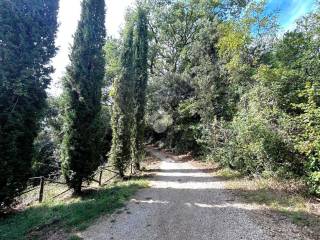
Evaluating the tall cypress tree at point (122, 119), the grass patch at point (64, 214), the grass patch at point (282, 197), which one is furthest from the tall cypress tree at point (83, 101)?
the grass patch at point (282, 197)

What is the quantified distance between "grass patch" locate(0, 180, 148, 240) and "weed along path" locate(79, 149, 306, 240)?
1.31ft

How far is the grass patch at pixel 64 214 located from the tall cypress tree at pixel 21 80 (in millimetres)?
894

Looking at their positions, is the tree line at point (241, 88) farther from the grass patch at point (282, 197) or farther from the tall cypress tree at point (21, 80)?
the tall cypress tree at point (21, 80)

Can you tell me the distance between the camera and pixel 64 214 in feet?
23.1

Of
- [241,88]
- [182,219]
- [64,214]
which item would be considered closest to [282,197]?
[182,219]

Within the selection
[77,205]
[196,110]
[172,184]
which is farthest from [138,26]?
[77,205]

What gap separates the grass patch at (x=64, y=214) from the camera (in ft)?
20.0

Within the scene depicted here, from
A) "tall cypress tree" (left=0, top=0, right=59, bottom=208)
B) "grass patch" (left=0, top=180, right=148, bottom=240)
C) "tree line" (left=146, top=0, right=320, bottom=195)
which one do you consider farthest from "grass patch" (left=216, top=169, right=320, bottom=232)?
"tall cypress tree" (left=0, top=0, right=59, bottom=208)

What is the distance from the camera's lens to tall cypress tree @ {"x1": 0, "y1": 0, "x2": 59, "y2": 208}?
7.11 metres

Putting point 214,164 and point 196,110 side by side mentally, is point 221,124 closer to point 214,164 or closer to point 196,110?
point 214,164

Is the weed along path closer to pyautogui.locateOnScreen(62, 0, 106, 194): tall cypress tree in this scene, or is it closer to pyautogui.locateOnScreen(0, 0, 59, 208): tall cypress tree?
pyautogui.locateOnScreen(62, 0, 106, 194): tall cypress tree

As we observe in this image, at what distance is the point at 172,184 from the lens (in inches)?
435

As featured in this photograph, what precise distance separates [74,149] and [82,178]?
1.18 m

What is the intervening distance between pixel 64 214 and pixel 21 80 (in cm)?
398
